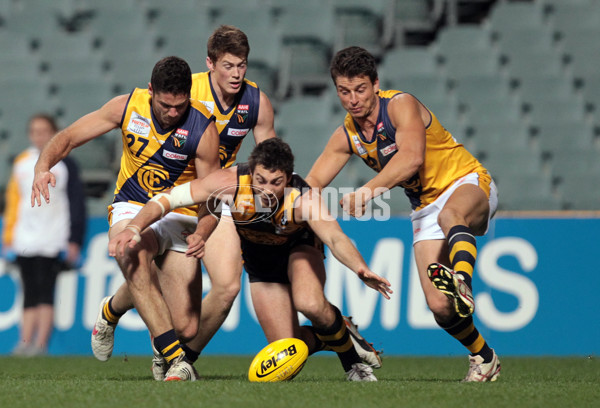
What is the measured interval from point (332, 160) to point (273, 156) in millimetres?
1027

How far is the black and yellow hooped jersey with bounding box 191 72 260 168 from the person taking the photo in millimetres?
→ 6086

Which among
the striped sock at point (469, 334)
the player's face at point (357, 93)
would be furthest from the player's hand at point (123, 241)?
the striped sock at point (469, 334)

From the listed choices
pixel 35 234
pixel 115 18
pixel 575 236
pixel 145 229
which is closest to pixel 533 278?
pixel 575 236

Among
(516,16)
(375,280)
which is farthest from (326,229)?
(516,16)

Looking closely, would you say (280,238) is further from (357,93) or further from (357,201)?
(357,93)

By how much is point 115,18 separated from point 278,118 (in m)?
3.17

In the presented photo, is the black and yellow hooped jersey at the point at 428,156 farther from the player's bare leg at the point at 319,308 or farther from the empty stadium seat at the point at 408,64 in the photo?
the empty stadium seat at the point at 408,64

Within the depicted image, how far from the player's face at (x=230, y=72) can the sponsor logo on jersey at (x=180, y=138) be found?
0.50 meters

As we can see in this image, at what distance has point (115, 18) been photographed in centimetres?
1255

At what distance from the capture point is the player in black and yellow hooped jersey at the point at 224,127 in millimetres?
5836

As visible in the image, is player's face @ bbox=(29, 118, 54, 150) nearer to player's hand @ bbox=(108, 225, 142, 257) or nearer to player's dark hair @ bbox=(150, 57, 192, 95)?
player's dark hair @ bbox=(150, 57, 192, 95)

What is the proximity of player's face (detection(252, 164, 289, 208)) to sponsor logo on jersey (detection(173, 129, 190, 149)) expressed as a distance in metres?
0.70

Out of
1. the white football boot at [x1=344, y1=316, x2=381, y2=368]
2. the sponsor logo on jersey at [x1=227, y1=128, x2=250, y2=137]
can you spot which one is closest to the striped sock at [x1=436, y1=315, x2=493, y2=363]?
the white football boot at [x1=344, y1=316, x2=381, y2=368]

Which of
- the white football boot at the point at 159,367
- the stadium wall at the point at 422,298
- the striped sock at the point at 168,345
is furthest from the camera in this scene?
the stadium wall at the point at 422,298
